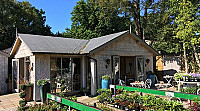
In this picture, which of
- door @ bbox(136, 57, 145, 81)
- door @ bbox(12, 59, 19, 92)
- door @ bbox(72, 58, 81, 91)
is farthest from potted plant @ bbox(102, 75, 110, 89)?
door @ bbox(12, 59, 19, 92)

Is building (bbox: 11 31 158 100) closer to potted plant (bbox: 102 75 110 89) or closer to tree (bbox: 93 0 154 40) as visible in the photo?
potted plant (bbox: 102 75 110 89)

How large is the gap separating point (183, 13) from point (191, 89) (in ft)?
21.1

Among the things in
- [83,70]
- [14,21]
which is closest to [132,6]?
[83,70]

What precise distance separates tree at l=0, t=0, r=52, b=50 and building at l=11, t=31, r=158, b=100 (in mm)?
8611

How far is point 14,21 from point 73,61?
1306 cm

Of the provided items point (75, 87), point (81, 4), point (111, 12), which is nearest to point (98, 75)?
point (75, 87)

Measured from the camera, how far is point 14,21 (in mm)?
19312

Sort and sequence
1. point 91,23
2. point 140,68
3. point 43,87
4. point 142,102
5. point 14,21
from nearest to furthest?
point 142,102
point 43,87
point 140,68
point 14,21
point 91,23

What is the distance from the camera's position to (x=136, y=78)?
38.6ft

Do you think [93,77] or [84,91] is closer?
[93,77]

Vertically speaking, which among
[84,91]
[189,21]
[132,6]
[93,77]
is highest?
[132,6]

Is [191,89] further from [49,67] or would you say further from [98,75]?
[49,67]

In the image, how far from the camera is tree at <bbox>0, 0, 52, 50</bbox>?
18844mm

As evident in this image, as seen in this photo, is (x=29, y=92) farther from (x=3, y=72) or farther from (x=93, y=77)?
(x=3, y=72)
